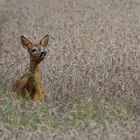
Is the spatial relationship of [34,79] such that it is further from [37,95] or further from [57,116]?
[57,116]

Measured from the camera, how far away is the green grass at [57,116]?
5.85 m

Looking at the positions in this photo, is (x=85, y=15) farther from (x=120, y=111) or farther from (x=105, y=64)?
(x=120, y=111)

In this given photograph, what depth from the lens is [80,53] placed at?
1053 centimetres

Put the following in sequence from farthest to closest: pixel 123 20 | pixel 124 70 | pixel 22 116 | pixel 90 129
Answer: pixel 123 20, pixel 124 70, pixel 22 116, pixel 90 129

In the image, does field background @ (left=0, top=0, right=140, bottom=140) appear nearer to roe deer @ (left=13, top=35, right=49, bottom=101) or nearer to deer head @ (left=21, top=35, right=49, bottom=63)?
roe deer @ (left=13, top=35, right=49, bottom=101)

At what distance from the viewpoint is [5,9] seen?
12.9 meters

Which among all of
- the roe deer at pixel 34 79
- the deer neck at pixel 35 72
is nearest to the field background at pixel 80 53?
the roe deer at pixel 34 79

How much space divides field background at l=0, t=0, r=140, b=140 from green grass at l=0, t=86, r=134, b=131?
0.8 inches

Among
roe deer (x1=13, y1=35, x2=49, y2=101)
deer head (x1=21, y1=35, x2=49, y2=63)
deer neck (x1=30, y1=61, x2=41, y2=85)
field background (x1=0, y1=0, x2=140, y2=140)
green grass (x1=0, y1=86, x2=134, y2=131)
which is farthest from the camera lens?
deer neck (x1=30, y1=61, x2=41, y2=85)

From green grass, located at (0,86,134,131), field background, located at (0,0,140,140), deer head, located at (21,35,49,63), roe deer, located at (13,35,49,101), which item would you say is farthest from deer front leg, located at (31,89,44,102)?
green grass, located at (0,86,134,131)

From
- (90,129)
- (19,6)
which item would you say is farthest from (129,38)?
(90,129)

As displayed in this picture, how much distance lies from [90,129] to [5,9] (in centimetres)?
790

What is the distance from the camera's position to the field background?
8.26 meters

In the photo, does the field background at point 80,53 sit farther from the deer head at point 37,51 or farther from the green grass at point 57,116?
the deer head at point 37,51
